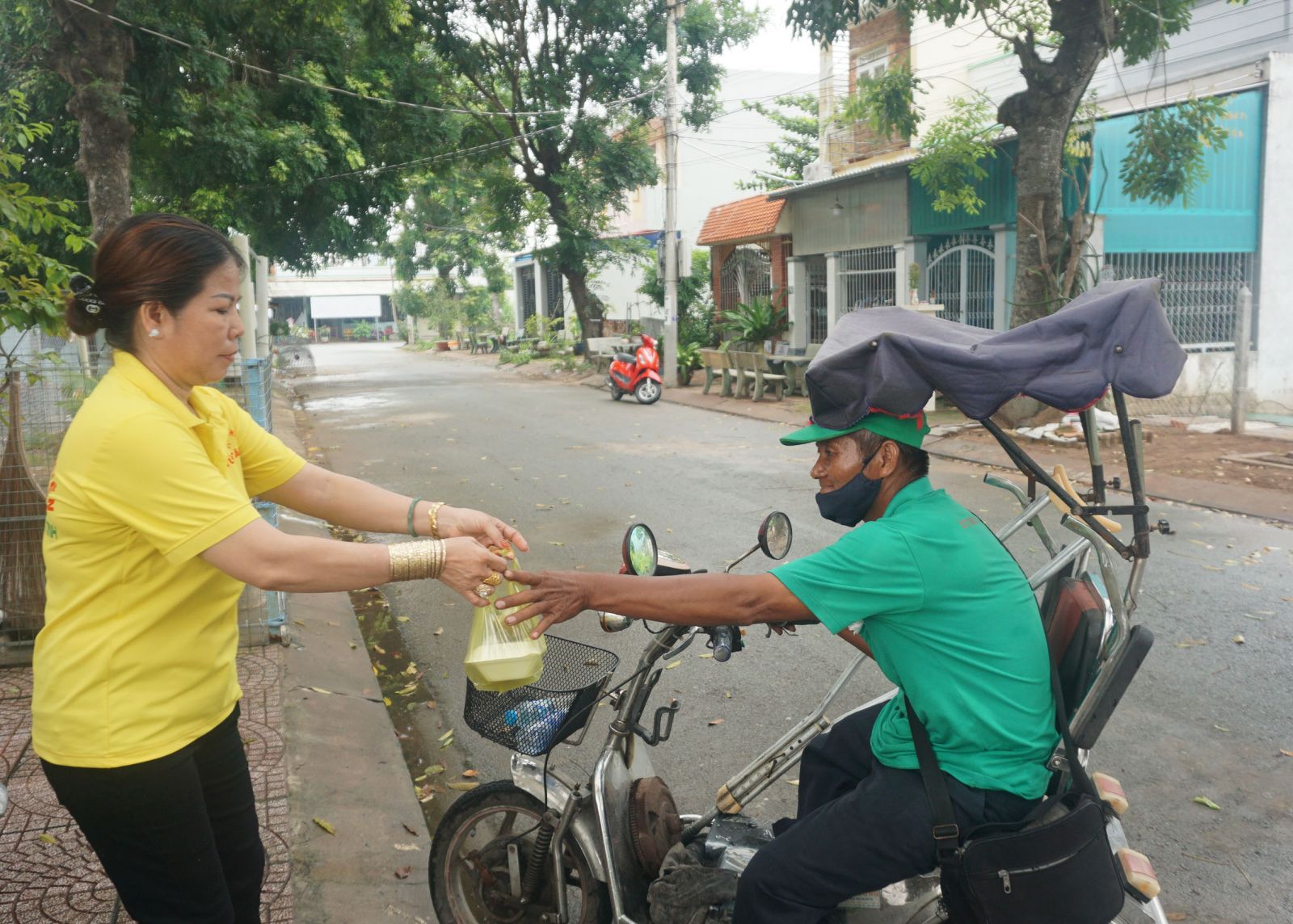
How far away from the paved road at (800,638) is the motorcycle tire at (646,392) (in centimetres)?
471

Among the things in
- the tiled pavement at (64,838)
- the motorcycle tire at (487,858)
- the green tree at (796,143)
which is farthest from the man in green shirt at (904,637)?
the green tree at (796,143)

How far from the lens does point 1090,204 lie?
14812mm

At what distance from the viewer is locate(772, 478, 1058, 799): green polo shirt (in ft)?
7.26

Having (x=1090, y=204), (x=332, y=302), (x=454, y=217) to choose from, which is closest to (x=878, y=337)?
(x=1090, y=204)

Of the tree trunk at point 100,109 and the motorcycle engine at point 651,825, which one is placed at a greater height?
the tree trunk at point 100,109

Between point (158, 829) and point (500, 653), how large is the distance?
2.60 feet

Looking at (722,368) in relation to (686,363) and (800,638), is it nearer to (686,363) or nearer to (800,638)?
(686,363)

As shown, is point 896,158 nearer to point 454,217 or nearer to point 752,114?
point 752,114

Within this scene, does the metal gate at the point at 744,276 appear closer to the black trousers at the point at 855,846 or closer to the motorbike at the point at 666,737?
the motorbike at the point at 666,737

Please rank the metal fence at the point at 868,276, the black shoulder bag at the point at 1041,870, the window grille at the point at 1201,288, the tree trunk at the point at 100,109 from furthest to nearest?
1. the metal fence at the point at 868,276
2. the window grille at the point at 1201,288
3. the tree trunk at the point at 100,109
4. the black shoulder bag at the point at 1041,870

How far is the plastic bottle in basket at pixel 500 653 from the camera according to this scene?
2.55 meters

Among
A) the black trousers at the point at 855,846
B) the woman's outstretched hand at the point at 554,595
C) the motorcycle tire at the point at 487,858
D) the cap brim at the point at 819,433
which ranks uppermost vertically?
the cap brim at the point at 819,433

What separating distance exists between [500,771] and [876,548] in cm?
276

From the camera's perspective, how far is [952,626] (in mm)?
2266
